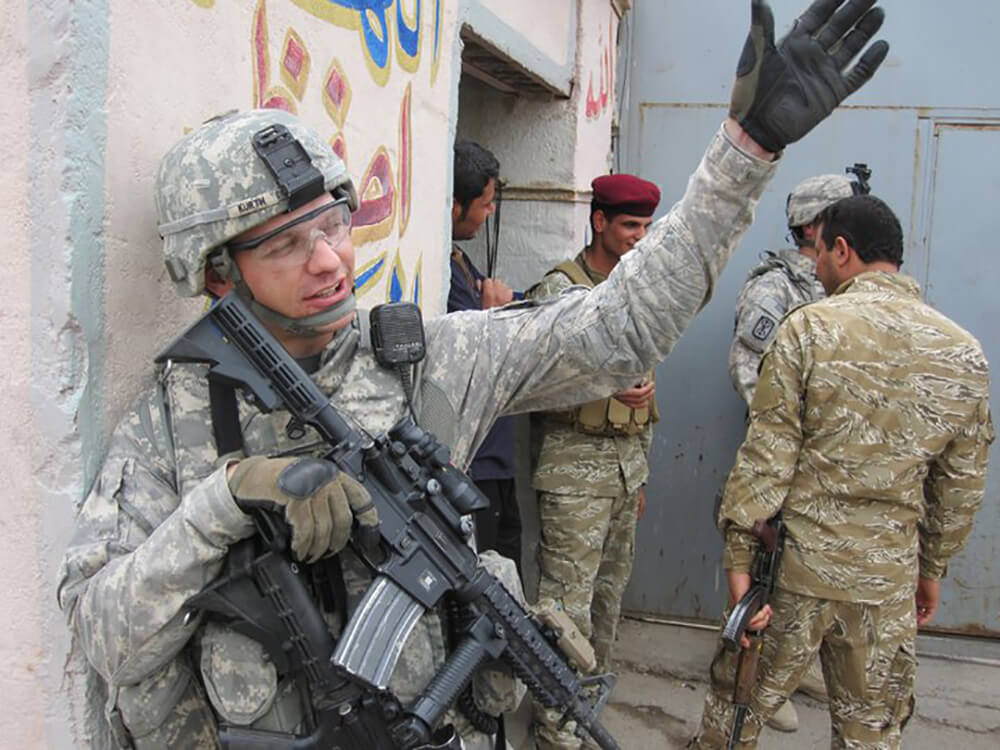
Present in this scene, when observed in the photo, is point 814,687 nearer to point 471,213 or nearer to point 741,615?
point 741,615

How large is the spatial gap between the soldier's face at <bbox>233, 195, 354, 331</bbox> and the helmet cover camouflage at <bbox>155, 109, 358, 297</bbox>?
0.03 metres

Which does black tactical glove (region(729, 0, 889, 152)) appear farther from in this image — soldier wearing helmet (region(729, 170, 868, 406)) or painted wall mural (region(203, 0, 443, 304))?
soldier wearing helmet (region(729, 170, 868, 406))

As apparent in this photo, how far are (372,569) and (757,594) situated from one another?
1.52m

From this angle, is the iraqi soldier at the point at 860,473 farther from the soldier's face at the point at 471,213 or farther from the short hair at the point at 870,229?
the soldier's face at the point at 471,213

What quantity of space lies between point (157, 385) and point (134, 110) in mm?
398

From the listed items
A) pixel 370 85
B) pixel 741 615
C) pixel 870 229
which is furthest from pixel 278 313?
pixel 870 229

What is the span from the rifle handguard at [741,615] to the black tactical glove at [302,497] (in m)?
1.54

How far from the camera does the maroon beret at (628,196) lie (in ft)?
10.7

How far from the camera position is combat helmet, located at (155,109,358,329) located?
128 cm

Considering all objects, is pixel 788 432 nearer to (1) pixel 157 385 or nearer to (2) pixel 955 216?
(1) pixel 157 385

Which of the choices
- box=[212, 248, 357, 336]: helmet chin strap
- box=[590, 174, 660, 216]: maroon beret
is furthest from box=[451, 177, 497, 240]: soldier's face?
box=[212, 248, 357, 336]: helmet chin strap

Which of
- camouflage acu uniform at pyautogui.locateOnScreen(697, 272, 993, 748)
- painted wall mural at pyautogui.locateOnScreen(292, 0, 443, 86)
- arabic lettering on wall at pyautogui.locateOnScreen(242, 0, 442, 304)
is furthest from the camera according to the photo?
camouflage acu uniform at pyautogui.locateOnScreen(697, 272, 993, 748)

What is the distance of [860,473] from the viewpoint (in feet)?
7.90

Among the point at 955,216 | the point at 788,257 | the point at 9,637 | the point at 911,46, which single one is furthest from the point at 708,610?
the point at 9,637
